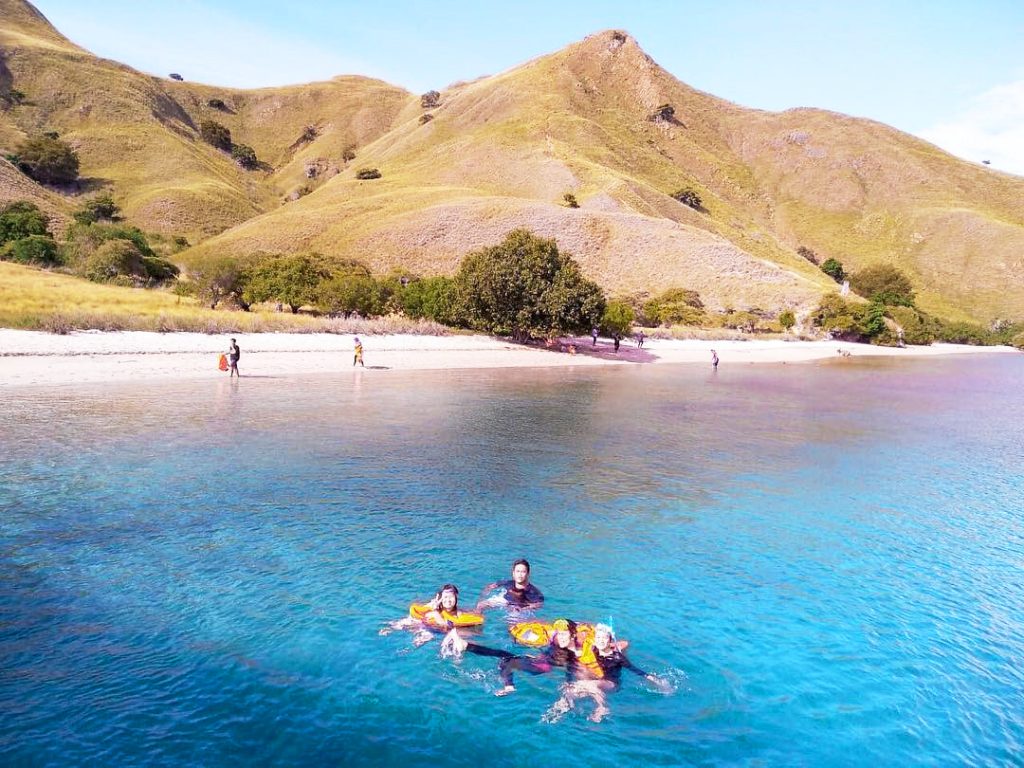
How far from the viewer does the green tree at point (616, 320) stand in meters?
61.6

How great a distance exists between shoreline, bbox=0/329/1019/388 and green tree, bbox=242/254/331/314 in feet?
39.3

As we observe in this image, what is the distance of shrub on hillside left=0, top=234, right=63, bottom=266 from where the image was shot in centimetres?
6938

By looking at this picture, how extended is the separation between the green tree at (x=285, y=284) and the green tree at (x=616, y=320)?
26544mm

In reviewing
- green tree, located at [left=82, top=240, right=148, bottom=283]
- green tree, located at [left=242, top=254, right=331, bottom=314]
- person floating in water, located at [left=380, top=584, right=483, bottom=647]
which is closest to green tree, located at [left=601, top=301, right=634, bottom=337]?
green tree, located at [left=242, top=254, right=331, bottom=314]

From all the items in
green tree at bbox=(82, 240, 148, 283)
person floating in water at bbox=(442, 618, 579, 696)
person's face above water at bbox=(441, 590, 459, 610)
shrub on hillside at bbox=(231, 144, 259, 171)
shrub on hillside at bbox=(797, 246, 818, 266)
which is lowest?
person floating in water at bbox=(442, 618, 579, 696)

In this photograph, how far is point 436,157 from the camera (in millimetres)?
154000

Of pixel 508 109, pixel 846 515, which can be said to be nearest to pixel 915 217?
pixel 508 109

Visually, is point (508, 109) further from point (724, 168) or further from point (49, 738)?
point (49, 738)

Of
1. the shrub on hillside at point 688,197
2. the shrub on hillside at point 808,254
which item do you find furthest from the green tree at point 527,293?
the shrub on hillside at point 808,254

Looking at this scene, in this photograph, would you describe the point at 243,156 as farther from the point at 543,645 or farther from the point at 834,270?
the point at 543,645

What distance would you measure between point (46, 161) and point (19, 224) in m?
52.9

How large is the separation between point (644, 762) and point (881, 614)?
20.4ft

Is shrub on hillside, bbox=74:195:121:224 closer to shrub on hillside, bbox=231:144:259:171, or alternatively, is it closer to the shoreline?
shrub on hillside, bbox=231:144:259:171

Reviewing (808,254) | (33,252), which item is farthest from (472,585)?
(808,254)
